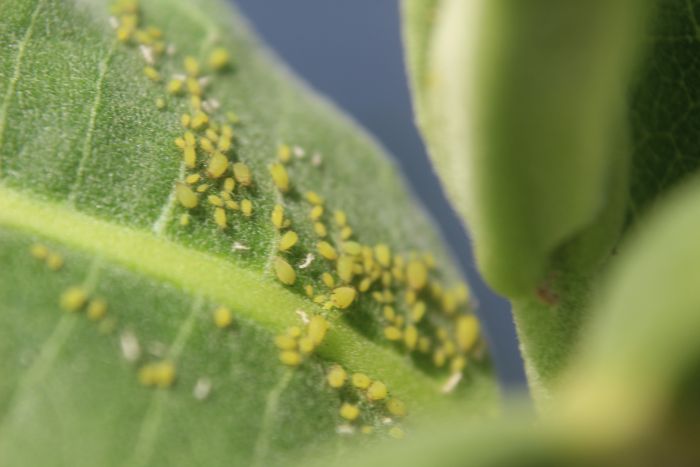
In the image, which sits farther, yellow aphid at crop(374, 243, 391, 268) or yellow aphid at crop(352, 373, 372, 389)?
yellow aphid at crop(374, 243, 391, 268)

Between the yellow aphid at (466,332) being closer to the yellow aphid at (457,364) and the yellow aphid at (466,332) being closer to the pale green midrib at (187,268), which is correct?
the yellow aphid at (457,364)

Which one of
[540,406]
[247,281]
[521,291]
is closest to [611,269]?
[521,291]

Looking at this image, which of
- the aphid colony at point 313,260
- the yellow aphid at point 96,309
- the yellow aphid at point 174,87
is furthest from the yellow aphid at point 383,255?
the yellow aphid at point 96,309

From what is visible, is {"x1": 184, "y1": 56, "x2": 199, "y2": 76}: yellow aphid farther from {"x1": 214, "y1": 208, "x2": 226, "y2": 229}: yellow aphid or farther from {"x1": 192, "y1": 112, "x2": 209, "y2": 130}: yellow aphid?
{"x1": 214, "y1": 208, "x2": 226, "y2": 229}: yellow aphid

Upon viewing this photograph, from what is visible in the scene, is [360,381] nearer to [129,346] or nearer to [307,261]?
[307,261]

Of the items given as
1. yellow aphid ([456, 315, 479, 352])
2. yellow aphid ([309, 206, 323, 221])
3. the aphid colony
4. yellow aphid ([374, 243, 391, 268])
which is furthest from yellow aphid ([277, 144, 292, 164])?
yellow aphid ([456, 315, 479, 352])

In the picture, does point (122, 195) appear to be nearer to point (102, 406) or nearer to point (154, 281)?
point (154, 281)
